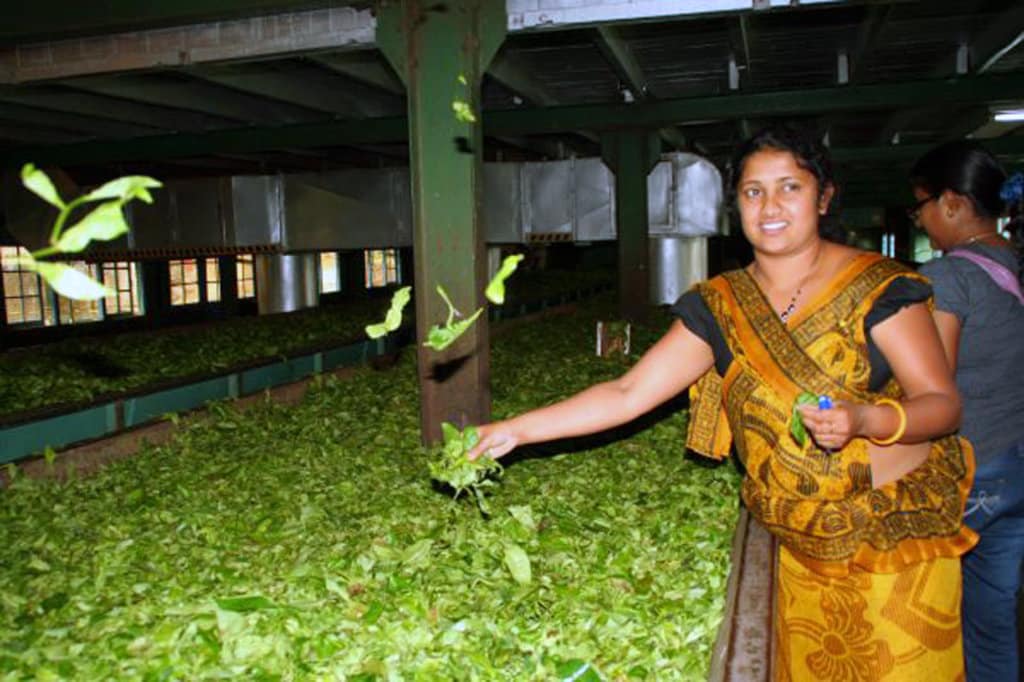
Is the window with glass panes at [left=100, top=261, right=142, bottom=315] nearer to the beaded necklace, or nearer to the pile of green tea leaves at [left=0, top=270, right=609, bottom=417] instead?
the pile of green tea leaves at [left=0, top=270, right=609, bottom=417]

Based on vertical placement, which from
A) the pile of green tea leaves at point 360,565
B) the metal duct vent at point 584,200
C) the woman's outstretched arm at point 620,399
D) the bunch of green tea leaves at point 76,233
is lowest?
the pile of green tea leaves at point 360,565

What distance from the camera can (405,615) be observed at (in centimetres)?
284

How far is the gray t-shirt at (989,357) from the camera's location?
2799 mm

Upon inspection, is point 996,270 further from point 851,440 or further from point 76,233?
point 76,233

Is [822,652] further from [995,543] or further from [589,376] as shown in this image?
[589,376]

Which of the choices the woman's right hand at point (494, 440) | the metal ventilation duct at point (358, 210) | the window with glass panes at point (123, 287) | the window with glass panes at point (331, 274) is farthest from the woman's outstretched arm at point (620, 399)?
the window with glass panes at point (331, 274)

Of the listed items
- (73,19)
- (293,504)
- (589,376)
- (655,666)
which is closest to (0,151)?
(73,19)

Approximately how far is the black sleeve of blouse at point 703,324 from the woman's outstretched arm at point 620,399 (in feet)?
0.08

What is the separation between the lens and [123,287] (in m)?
19.9

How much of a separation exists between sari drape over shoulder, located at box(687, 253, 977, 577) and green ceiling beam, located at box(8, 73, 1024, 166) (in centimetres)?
763

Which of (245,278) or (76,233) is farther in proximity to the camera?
(245,278)

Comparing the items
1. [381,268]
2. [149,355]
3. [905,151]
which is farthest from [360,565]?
[381,268]

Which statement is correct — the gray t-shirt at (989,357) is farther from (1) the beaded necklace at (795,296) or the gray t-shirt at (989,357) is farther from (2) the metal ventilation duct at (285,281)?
(2) the metal ventilation duct at (285,281)

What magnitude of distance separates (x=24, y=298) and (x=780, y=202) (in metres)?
18.3
